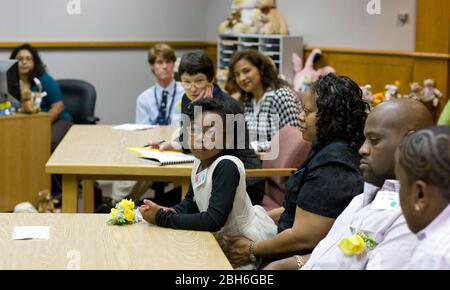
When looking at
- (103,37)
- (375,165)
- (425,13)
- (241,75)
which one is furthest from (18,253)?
(103,37)

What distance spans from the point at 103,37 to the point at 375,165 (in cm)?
580

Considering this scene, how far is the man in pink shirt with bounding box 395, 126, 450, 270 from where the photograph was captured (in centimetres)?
147

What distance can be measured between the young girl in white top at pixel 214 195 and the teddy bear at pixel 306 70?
11.7 ft

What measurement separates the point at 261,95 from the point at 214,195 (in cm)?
217

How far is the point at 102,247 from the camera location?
2.34 metres

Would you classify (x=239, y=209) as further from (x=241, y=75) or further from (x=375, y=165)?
(x=241, y=75)

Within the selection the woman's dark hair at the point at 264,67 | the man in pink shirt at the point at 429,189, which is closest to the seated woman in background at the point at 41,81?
the woman's dark hair at the point at 264,67

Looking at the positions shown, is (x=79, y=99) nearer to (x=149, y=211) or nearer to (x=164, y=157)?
(x=164, y=157)

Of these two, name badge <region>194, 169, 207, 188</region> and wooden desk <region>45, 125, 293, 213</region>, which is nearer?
name badge <region>194, 169, 207, 188</region>

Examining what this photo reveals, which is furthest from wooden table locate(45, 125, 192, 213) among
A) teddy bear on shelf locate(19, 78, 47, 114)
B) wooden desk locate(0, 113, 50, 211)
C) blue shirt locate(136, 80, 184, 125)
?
blue shirt locate(136, 80, 184, 125)

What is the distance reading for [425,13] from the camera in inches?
219

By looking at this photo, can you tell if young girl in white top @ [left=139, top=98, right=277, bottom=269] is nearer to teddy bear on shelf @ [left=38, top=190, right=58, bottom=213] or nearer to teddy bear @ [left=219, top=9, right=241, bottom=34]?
teddy bear on shelf @ [left=38, top=190, right=58, bottom=213]

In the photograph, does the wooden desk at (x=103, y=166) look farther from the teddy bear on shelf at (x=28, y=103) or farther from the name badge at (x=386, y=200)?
the name badge at (x=386, y=200)

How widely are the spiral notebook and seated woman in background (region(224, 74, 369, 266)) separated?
3.82 feet
